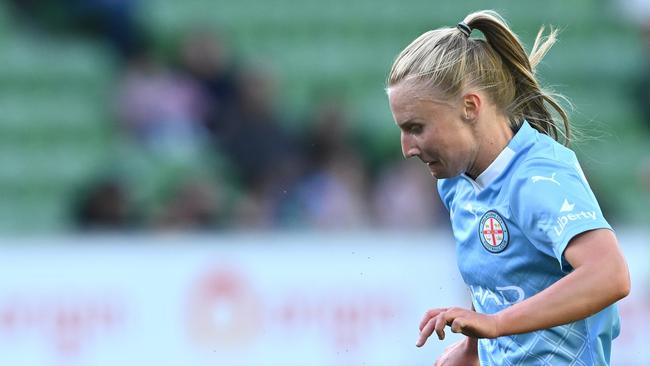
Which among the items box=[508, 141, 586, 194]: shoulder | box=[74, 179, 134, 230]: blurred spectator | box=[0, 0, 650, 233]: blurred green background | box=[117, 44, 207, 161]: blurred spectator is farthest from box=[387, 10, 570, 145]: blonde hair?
box=[117, 44, 207, 161]: blurred spectator

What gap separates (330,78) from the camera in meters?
11.6

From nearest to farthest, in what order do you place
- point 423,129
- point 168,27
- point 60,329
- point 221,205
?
point 423,129 < point 60,329 < point 221,205 < point 168,27

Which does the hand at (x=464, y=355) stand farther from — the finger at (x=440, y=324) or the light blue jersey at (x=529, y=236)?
the finger at (x=440, y=324)

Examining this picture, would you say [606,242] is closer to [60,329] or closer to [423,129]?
[423,129]

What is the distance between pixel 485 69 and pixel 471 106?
5.0 inches

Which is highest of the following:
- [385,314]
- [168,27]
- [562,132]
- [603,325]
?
[562,132]

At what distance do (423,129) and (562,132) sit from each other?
0.56 m

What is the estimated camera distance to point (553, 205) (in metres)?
3.27

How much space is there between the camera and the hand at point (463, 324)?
3.17m

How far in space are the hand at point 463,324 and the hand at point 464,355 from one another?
0.73m

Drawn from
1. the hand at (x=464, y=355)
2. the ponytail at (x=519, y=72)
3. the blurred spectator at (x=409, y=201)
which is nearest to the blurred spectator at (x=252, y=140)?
the blurred spectator at (x=409, y=201)

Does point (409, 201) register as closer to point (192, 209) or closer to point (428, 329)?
point (192, 209)

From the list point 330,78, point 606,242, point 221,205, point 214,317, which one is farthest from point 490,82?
point 330,78

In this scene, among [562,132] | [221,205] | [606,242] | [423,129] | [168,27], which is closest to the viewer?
[606,242]
